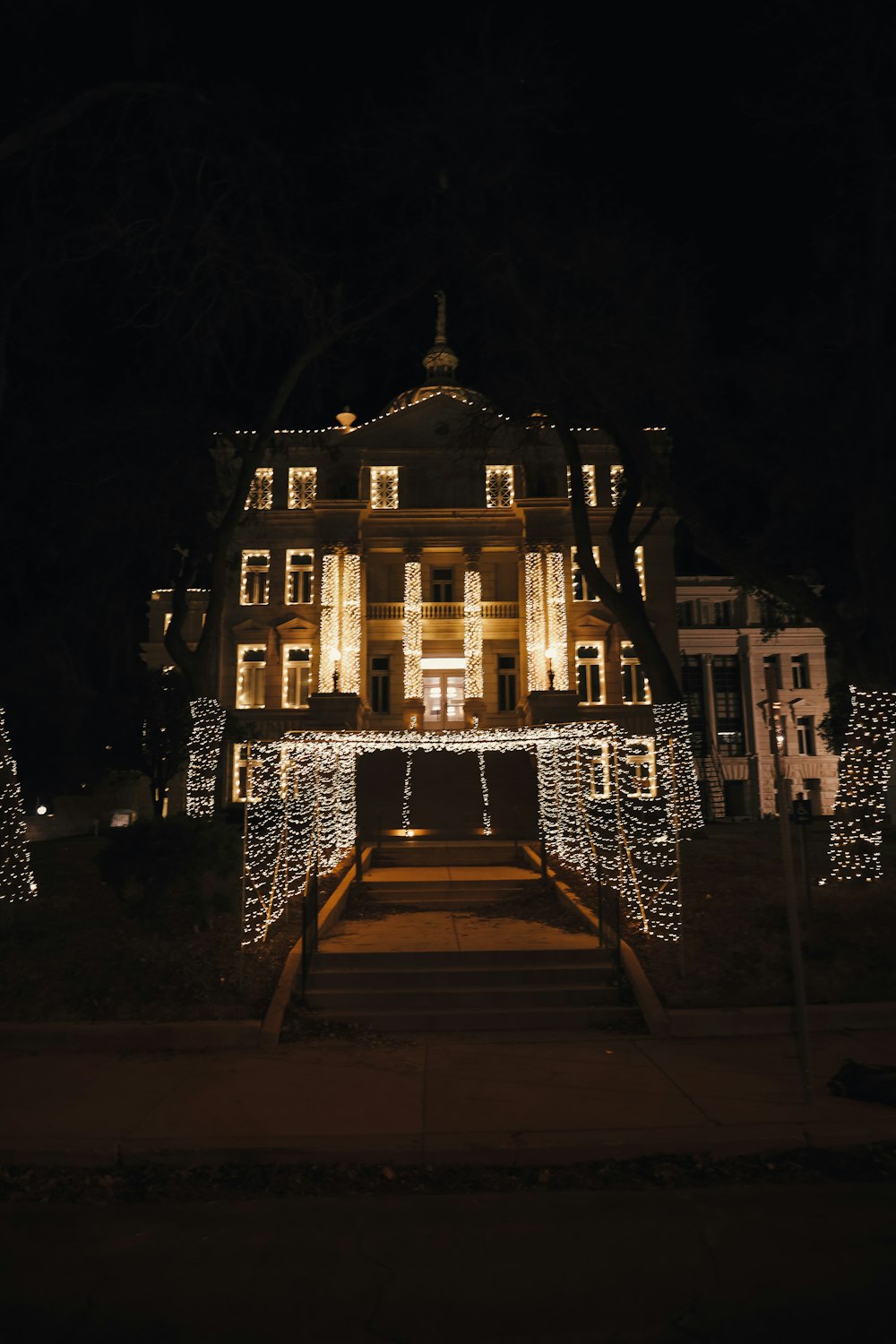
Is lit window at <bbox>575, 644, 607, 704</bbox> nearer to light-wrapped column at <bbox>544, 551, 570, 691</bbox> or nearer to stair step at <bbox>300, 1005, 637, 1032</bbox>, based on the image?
light-wrapped column at <bbox>544, 551, 570, 691</bbox>

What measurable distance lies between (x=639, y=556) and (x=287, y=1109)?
41.9 meters

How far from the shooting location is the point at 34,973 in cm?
1146

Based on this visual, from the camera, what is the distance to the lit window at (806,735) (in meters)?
51.0

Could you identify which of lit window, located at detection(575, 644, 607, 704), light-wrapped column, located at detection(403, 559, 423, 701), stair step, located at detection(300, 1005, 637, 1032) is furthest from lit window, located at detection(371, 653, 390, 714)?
stair step, located at detection(300, 1005, 637, 1032)

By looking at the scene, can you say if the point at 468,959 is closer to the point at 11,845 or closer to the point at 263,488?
the point at 11,845

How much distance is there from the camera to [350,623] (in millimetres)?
44312

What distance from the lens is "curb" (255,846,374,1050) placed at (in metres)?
9.98

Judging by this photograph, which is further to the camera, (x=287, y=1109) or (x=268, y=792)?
(x=268, y=792)

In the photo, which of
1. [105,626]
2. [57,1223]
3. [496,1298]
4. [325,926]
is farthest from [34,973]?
[105,626]

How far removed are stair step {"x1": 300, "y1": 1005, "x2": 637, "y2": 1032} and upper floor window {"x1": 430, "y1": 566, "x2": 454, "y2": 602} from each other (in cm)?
3697

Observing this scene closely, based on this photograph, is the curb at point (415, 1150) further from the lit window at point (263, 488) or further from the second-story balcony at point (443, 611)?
the second-story balcony at point (443, 611)

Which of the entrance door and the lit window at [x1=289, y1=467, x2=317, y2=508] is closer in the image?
the entrance door

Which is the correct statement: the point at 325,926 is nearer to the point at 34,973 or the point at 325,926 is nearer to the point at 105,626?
the point at 34,973

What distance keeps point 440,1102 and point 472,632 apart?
37085 mm
